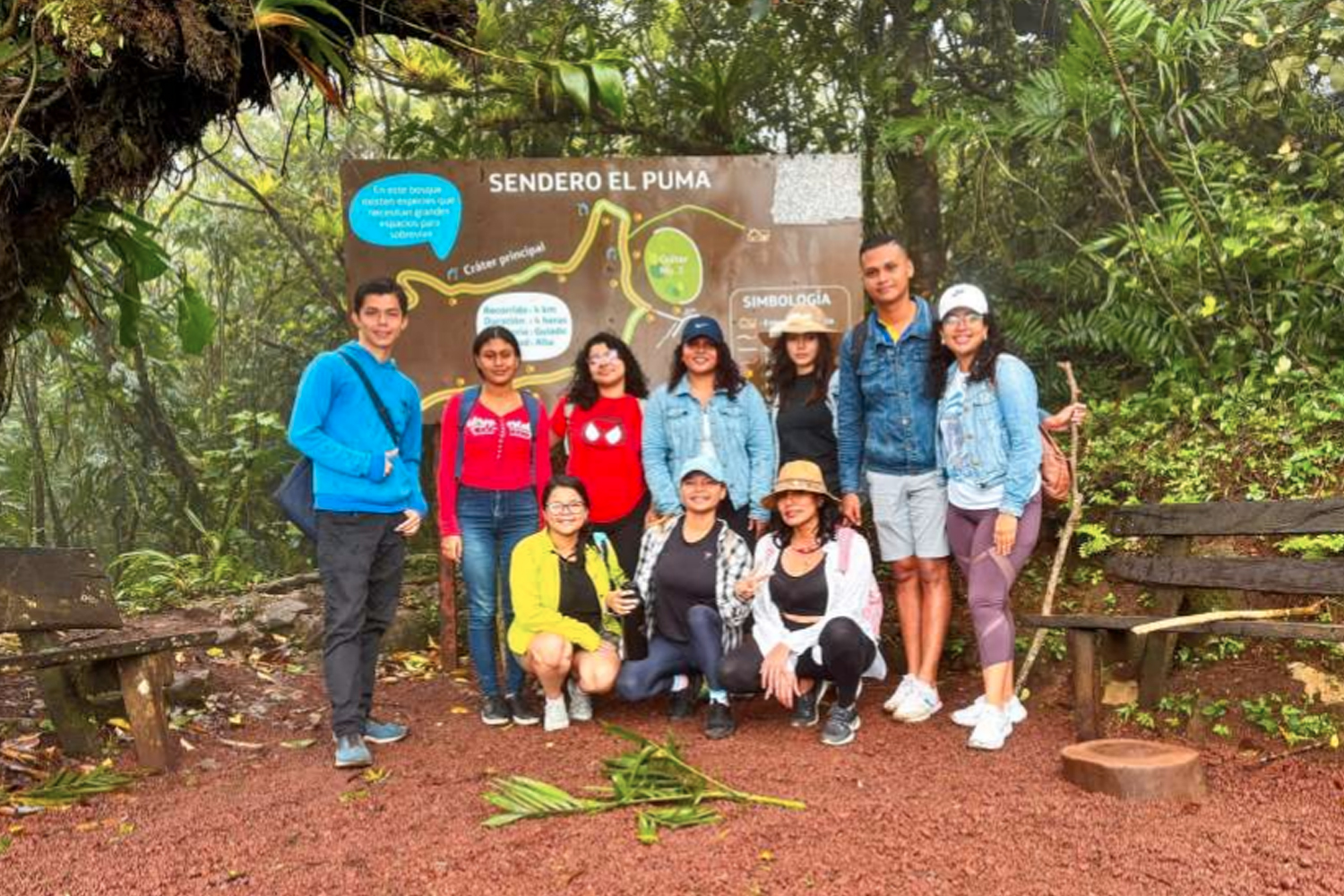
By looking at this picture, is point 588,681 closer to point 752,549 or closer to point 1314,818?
point 752,549

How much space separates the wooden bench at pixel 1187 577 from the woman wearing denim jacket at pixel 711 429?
1.35m

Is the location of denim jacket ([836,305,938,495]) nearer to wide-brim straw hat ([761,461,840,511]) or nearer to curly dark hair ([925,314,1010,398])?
curly dark hair ([925,314,1010,398])

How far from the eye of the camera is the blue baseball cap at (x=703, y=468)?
4957 millimetres

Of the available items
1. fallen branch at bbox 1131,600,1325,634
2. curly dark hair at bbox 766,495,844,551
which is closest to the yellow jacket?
curly dark hair at bbox 766,495,844,551

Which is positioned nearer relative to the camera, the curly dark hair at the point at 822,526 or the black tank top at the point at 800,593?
the black tank top at the point at 800,593

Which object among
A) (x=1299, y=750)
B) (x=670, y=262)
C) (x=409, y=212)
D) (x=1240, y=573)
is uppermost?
(x=409, y=212)

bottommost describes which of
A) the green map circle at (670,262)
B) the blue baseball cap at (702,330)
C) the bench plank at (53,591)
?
the bench plank at (53,591)

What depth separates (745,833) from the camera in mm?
3428

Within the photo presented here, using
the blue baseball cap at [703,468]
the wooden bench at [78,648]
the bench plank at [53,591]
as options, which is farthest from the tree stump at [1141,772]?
the bench plank at [53,591]

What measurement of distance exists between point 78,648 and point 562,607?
6.13ft

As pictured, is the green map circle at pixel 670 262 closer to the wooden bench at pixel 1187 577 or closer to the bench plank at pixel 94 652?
the wooden bench at pixel 1187 577

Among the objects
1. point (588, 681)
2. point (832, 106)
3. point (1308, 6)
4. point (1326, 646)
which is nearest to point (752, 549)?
point (588, 681)

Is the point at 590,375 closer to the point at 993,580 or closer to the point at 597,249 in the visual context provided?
the point at 597,249

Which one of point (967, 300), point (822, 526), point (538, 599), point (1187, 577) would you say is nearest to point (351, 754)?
point (538, 599)
